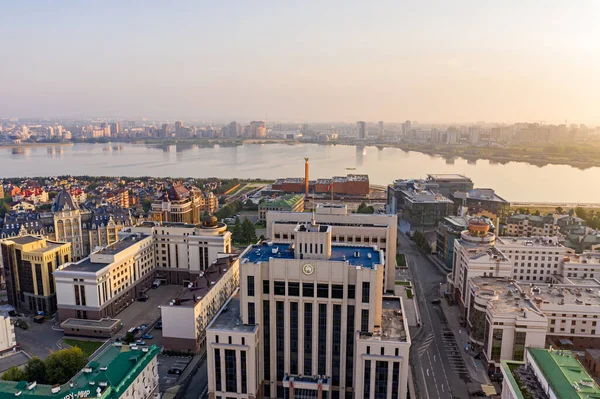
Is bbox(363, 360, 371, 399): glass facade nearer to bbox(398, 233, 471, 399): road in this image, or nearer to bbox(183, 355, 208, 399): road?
bbox(398, 233, 471, 399): road

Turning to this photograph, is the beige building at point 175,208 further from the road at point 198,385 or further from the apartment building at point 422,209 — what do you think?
the apartment building at point 422,209

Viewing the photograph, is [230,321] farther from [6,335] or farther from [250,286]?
[6,335]

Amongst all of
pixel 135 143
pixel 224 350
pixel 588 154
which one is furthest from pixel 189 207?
pixel 135 143

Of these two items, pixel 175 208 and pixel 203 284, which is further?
pixel 175 208

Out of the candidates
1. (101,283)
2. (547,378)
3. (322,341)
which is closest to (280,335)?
(322,341)

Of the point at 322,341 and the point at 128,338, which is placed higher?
the point at 322,341

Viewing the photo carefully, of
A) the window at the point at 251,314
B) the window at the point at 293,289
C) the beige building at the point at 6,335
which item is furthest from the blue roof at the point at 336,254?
the beige building at the point at 6,335

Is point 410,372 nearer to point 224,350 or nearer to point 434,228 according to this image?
point 224,350

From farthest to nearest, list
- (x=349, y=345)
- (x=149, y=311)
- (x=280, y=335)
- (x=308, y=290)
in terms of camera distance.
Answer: (x=149, y=311) → (x=280, y=335) → (x=349, y=345) → (x=308, y=290)
